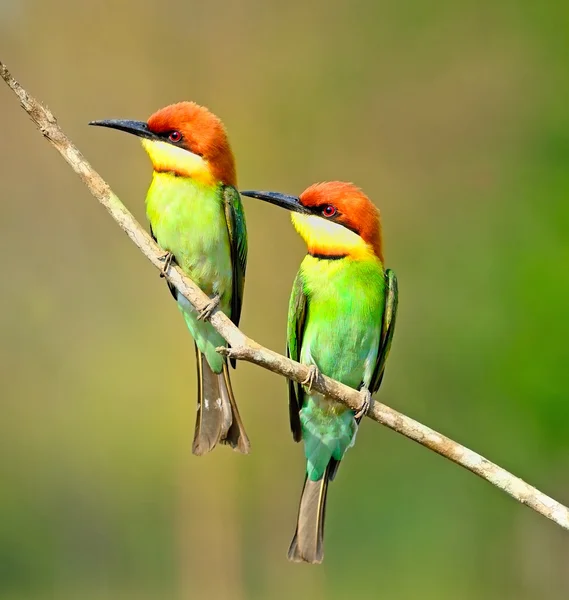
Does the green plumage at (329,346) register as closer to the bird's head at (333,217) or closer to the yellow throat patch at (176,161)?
the bird's head at (333,217)

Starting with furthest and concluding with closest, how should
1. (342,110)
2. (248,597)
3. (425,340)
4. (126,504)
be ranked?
(342,110) → (425,340) → (126,504) → (248,597)

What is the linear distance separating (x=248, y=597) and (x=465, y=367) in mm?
2102

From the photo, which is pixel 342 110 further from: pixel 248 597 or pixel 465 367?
pixel 248 597

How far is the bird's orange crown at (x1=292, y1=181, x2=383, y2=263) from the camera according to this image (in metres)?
2.88

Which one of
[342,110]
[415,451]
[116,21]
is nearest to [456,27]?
[342,110]

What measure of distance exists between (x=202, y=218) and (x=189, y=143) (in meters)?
0.23

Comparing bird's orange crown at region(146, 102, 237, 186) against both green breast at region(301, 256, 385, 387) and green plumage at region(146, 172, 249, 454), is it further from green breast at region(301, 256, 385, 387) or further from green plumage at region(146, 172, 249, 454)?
green breast at region(301, 256, 385, 387)

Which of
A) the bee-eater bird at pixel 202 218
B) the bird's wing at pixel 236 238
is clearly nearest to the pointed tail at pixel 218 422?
the bee-eater bird at pixel 202 218

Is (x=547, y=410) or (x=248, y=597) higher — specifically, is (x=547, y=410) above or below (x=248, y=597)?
above

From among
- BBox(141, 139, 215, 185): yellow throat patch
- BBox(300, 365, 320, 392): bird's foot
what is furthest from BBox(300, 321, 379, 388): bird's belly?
BBox(141, 139, 215, 185): yellow throat patch

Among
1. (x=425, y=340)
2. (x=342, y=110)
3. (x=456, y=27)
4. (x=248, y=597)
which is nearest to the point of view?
(x=248, y=597)

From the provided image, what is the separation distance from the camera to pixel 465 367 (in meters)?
6.81

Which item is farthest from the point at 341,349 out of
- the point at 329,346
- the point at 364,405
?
the point at 364,405

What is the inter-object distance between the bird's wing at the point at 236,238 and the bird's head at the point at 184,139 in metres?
0.10
